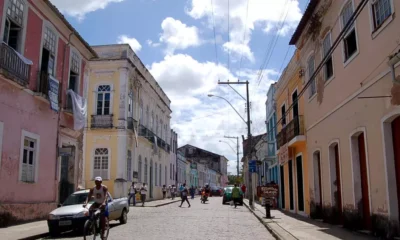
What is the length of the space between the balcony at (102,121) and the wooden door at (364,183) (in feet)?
63.1

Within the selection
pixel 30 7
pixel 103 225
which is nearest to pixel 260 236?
pixel 103 225

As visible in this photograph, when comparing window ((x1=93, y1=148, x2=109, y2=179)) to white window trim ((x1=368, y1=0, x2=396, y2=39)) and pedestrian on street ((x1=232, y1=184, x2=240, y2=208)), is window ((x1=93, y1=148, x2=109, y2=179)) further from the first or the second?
white window trim ((x1=368, y1=0, x2=396, y2=39))

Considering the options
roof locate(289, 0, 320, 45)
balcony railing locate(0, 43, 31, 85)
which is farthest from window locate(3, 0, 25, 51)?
roof locate(289, 0, 320, 45)

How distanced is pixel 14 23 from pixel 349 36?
33.3 feet

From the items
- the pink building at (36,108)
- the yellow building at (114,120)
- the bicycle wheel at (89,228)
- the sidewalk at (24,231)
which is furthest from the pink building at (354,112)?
the yellow building at (114,120)

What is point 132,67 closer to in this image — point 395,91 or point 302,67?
point 302,67

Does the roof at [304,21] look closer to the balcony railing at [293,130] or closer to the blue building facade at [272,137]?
→ the balcony railing at [293,130]

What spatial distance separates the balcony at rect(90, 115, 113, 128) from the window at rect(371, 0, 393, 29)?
20.5 m

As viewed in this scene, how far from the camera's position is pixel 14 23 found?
42.5 feet

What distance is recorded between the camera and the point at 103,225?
31.3ft

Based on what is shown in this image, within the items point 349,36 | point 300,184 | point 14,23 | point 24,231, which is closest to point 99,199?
point 24,231

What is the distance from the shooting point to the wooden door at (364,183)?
10.5 metres

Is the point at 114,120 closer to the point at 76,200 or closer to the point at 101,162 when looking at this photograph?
the point at 101,162

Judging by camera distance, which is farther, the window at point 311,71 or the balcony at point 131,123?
the balcony at point 131,123
